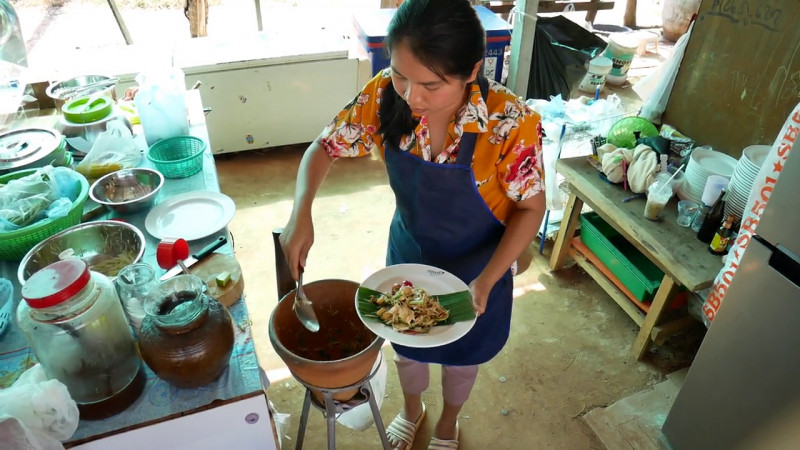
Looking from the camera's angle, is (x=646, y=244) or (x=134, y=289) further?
(x=646, y=244)

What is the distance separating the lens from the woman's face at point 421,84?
1.24 meters

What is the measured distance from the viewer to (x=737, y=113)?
2639 mm

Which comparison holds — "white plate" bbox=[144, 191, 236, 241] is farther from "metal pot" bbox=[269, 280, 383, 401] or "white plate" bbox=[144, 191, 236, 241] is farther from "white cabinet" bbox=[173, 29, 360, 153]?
"white cabinet" bbox=[173, 29, 360, 153]

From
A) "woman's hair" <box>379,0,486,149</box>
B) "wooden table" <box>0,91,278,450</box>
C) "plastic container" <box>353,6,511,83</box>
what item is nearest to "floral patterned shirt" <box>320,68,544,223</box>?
"woman's hair" <box>379,0,486,149</box>

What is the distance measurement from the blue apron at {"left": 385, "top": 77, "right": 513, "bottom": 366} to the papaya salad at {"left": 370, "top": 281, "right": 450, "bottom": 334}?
22 centimetres

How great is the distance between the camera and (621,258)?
2672 millimetres

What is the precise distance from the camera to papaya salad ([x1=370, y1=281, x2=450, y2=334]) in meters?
1.38

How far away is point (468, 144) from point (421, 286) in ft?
1.47

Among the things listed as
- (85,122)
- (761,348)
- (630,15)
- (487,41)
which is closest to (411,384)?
(761,348)

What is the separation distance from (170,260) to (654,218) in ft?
7.13

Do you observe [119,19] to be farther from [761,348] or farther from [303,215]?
[761,348]

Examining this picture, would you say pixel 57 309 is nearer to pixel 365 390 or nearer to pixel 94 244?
pixel 94 244

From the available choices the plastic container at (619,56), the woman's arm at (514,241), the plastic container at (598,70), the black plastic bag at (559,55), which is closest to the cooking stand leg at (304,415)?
the woman's arm at (514,241)

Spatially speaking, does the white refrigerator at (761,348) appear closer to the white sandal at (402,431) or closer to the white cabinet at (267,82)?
the white sandal at (402,431)
